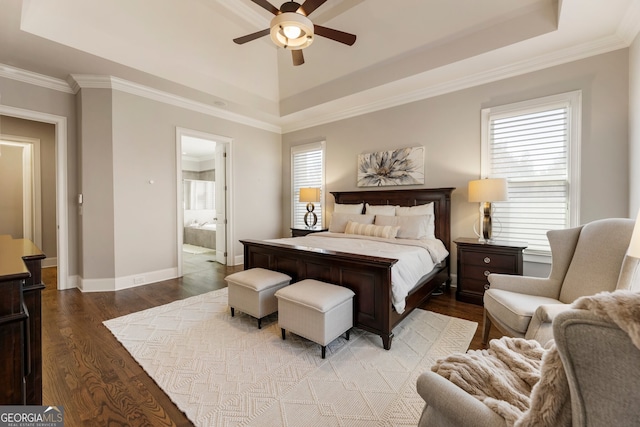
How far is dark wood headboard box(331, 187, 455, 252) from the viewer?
384 centimetres

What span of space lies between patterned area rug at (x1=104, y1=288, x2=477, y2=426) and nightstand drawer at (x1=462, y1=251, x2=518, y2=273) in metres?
0.82

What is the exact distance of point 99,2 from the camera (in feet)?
9.43

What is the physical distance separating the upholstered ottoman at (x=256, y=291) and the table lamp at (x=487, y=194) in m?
2.47

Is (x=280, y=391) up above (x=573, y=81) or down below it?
below

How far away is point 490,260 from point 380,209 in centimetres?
163

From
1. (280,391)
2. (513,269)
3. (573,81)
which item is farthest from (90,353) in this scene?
(573,81)

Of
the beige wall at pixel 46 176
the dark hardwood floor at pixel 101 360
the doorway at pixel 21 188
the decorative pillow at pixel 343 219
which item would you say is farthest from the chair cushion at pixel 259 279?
the doorway at pixel 21 188

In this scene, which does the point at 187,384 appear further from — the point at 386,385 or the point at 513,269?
the point at 513,269

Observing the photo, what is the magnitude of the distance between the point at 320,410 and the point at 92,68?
456 cm

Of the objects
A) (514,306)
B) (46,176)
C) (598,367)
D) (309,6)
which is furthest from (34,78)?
(514,306)

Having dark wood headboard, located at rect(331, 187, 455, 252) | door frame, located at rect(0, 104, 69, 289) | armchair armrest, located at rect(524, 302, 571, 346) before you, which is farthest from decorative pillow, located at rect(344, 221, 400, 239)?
door frame, located at rect(0, 104, 69, 289)

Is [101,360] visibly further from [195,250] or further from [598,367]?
[195,250]

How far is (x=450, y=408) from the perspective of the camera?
869 mm

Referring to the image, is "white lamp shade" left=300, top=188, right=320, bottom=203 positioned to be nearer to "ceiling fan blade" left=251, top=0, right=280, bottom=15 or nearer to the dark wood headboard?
the dark wood headboard
